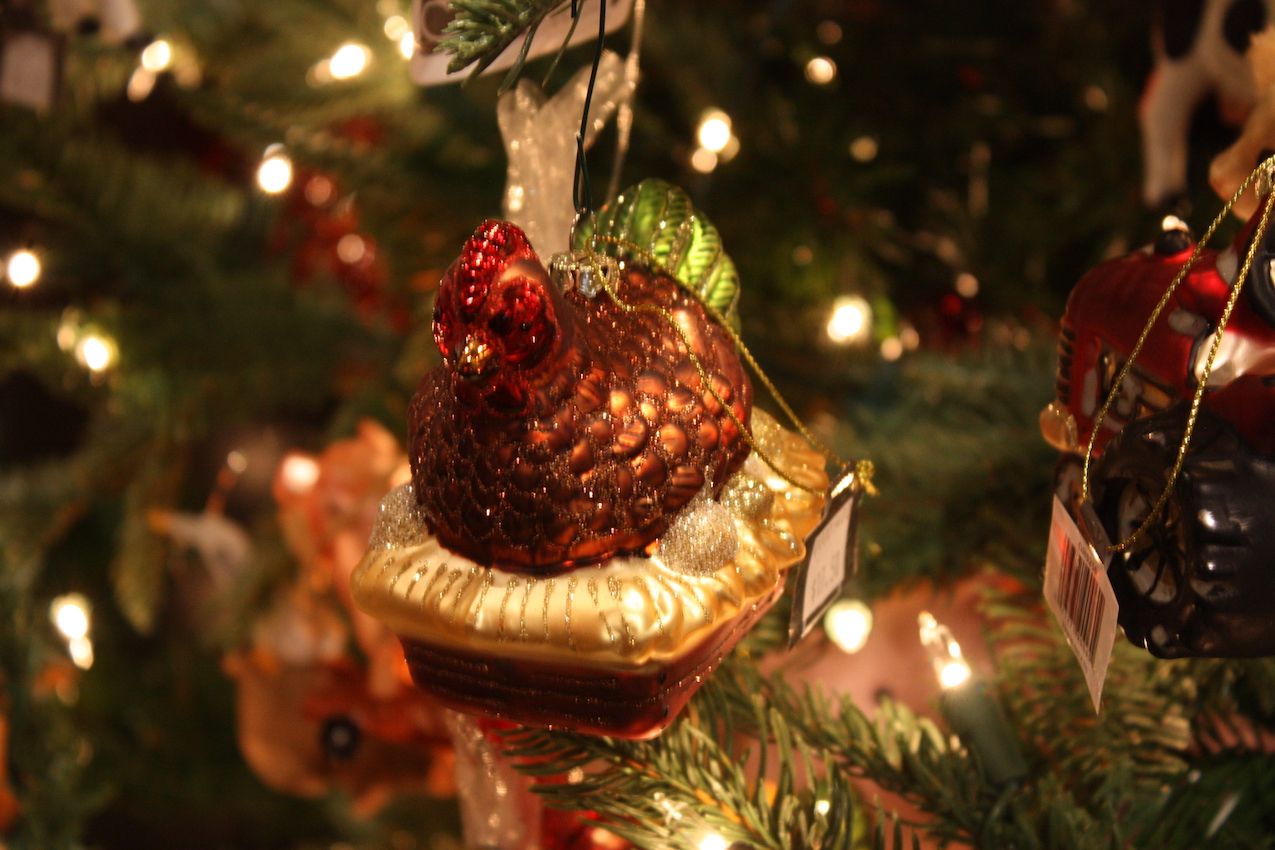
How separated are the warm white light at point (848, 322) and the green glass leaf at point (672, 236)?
45 centimetres

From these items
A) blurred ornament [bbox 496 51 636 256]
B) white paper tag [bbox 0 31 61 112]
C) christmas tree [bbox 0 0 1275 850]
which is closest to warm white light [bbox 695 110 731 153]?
christmas tree [bbox 0 0 1275 850]

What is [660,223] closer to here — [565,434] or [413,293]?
[565,434]

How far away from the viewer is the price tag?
0.59m

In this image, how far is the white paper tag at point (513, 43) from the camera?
595 mm

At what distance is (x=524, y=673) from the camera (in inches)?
20.3

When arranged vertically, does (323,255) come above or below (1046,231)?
above

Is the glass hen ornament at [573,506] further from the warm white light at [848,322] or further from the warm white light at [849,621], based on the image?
the warm white light at [848,322]

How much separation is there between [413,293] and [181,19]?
48 cm

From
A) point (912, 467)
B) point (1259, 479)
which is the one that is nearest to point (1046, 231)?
point (912, 467)

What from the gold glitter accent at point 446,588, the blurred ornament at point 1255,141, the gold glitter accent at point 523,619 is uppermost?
the blurred ornament at point 1255,141

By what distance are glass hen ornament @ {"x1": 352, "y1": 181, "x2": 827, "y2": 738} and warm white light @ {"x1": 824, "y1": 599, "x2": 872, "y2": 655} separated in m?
0.19

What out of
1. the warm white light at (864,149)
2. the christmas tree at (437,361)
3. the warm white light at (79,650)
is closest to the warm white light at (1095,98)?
the christmas tree at (437,361)

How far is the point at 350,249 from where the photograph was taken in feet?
5.12

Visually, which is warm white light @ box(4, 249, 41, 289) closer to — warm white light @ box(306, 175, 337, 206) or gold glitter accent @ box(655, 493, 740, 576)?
warm white light @ box(306, 175, 337, 206)
